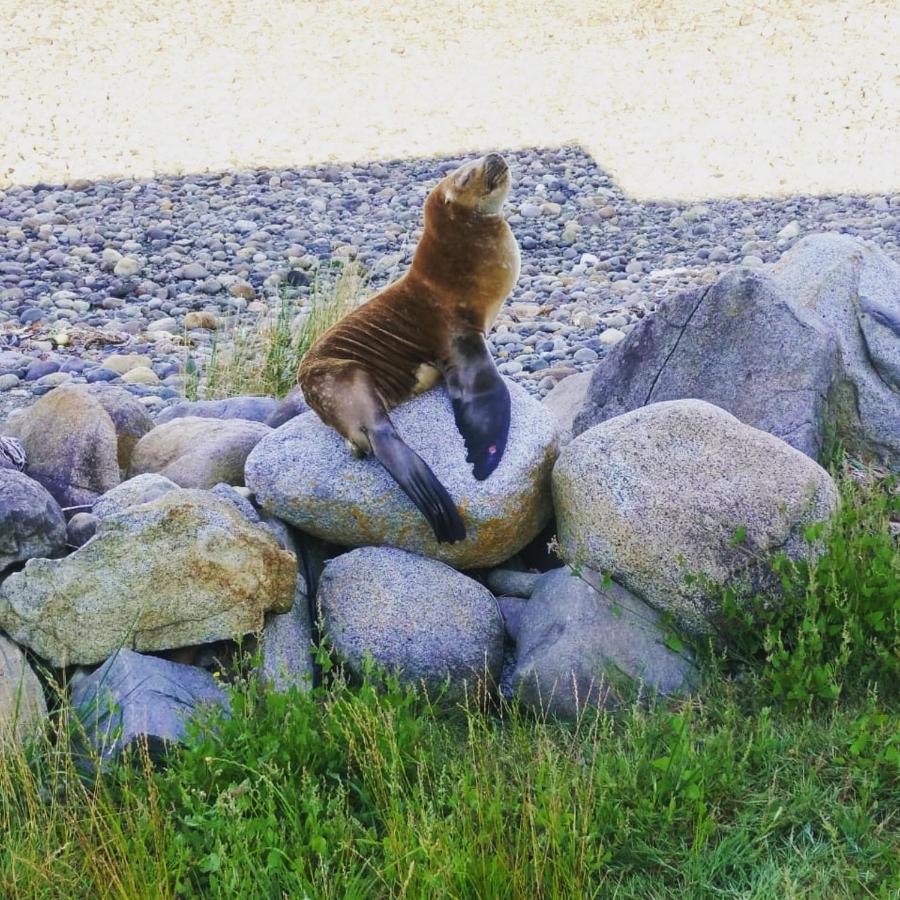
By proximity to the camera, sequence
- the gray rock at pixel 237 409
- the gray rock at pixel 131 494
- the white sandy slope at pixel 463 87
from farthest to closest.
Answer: the white sandy slope at pixel 463 87 < the gray rock at pixel 237 409 < the gray rock at pixel 131 494

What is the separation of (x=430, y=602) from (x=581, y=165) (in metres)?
9.80

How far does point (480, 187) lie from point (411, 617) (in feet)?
5.62

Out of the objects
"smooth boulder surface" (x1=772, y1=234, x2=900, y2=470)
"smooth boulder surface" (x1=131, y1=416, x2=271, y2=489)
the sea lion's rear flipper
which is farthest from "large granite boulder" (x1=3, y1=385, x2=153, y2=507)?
"smooth boulder surface" (x1=772, y1=234, x2=900, y2=470)

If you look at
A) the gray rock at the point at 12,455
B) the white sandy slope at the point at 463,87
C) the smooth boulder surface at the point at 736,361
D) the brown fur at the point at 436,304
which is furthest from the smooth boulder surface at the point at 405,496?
the white sandy slope at the point at 463,87

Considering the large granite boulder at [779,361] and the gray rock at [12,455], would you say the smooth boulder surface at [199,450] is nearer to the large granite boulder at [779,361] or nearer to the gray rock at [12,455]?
the gray rock at [12,455]

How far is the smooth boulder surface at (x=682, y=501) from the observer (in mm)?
4750

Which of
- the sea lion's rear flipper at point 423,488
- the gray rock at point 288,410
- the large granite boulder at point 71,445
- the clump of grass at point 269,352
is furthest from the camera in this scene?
the clump of grass at point 269,352

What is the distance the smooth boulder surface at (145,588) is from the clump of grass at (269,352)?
10.9 ft

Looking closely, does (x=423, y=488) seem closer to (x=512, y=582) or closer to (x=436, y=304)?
(x=512, y=582)

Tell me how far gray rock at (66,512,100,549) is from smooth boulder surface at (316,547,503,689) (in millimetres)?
879

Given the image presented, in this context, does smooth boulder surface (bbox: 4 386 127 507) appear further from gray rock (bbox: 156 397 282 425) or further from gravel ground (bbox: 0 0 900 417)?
gravel ground (bbox: 0 0 900 417)

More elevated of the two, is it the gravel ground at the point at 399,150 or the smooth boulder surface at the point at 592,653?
the smooth boulder surface at the point at 592,653

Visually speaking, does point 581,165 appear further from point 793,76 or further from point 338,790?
point 338,790

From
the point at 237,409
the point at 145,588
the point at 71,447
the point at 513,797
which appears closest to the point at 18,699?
the point at 145,588
